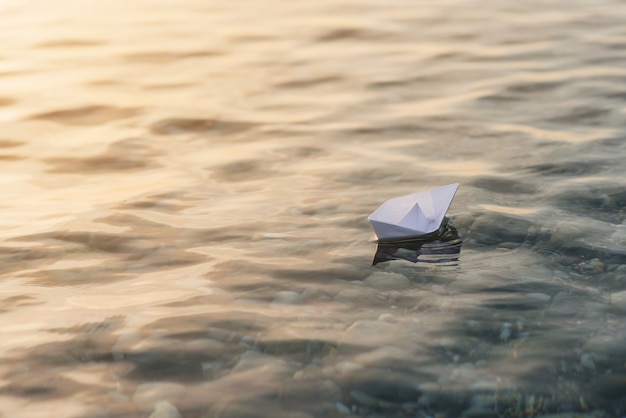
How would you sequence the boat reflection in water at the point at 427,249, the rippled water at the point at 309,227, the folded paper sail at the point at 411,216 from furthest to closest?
the folded paper sail at the point at 411,216 → the boat reflection in water at the point at 427,249 → the rippled water at the point at 309,227

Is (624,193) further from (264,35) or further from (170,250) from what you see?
(264,35)

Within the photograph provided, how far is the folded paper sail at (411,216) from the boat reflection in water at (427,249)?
25mm

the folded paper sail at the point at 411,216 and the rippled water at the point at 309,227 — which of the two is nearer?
the rippled water at the point at 309,227

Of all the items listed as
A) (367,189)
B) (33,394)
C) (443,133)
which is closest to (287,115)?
(443,133)

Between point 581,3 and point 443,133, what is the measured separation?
3.67 m

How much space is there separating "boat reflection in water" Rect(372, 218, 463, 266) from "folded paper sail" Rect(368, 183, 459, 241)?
0.02 m

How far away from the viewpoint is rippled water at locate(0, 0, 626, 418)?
6.72 feet

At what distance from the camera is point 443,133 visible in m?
4.07

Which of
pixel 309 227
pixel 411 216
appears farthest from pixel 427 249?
pixel 309 227

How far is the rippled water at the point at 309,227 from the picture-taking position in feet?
6.72

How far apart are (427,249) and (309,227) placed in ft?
1.57

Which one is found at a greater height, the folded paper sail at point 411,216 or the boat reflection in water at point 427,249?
the folded paper sail at point 411,216

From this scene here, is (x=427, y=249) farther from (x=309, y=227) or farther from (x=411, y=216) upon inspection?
(x=309, y=227)

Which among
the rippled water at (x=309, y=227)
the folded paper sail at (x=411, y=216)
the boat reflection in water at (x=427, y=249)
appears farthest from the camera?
the folded paper sail at (x=411, y=216)
